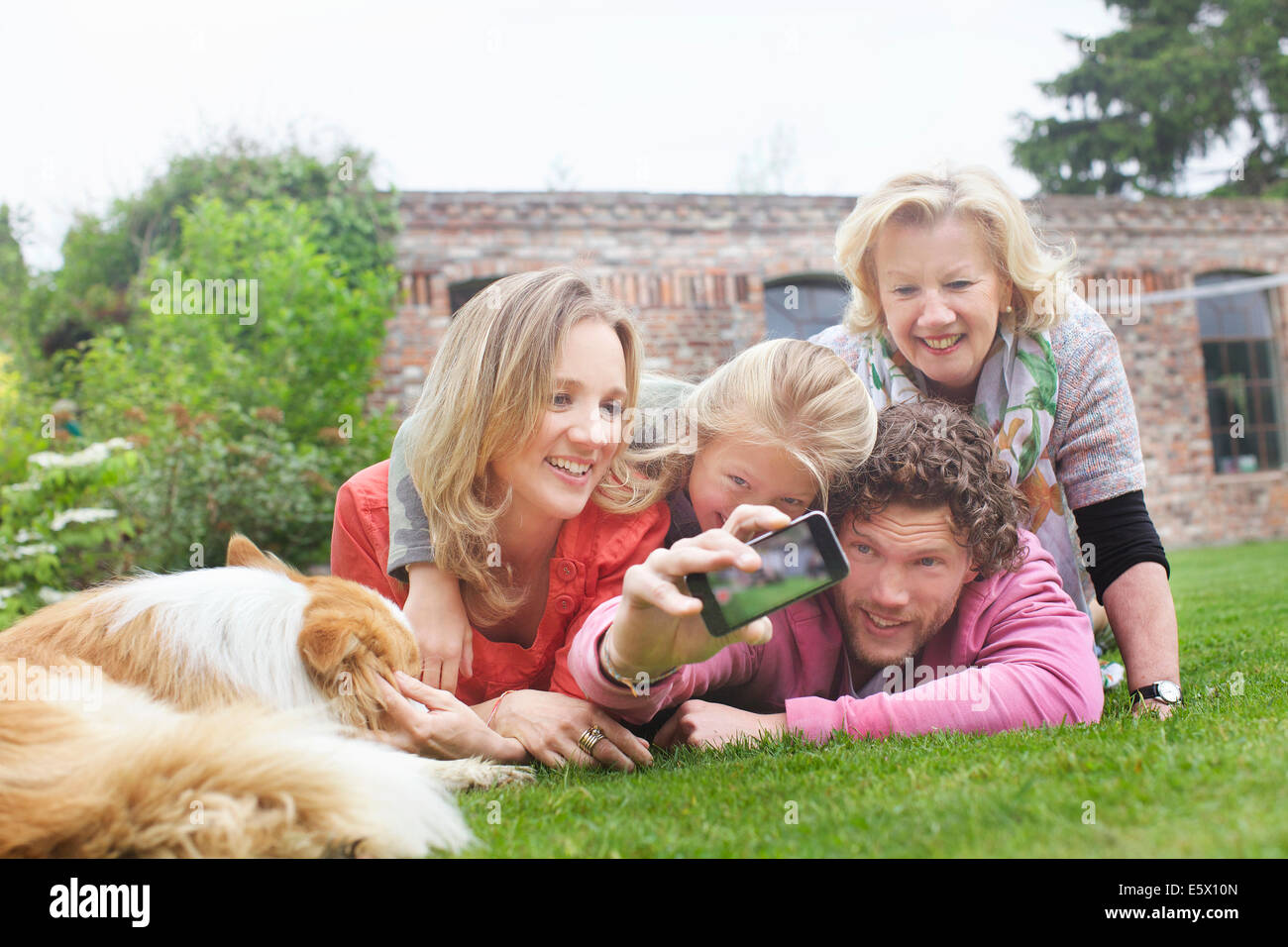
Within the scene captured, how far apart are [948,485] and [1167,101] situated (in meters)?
21.9

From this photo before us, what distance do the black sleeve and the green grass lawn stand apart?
50cm

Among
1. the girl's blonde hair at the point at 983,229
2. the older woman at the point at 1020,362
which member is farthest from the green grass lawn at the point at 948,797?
Result: the girl's blonde hair at the point at 983,229

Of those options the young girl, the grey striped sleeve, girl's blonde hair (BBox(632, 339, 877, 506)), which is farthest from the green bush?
girl's blonde hair (BBox(632, 339, 877, 506))

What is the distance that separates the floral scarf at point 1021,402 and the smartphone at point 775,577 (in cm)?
143

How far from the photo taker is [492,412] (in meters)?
3.00

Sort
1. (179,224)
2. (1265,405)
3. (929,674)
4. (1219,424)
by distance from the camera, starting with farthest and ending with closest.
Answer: (1265,405) < (1219,424) < (179,224) < (929,674)

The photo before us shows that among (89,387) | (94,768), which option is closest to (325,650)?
(94,768)

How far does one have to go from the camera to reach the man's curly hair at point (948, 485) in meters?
2.95

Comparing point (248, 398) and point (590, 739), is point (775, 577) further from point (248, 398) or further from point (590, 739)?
point (248, 398)

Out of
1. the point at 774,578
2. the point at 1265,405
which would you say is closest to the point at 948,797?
Result: the point at 774,578

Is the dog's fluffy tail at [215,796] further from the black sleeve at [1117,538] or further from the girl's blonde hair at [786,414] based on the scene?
the black sleeve at [1117,538]

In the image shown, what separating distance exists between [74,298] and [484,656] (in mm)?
13774

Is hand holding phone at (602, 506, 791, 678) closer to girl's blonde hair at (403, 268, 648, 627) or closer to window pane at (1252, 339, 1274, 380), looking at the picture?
girl's blonde hair at (403, 268, 648, 627)

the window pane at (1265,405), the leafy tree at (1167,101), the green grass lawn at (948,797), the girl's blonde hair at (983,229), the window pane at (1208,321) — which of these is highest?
the leafy tree at (1167,101)
